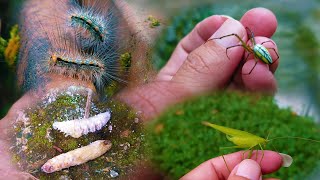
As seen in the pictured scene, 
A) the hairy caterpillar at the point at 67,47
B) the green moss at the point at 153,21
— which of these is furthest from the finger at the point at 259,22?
the hairy caterpillar at the point at 67,47

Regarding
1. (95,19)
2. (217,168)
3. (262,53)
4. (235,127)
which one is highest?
(95,19)

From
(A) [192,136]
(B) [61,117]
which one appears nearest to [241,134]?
(B) [61,117]

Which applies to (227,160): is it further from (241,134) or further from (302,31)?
(302,31)

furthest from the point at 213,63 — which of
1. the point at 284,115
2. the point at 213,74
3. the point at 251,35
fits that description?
the point at 284,115

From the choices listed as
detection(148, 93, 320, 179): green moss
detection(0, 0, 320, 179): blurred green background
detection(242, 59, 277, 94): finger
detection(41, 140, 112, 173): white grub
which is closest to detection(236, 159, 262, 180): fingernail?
detection(242, 59, 277, 94): finger

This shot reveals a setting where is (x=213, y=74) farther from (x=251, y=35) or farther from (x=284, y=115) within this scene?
(x=284, y=115)

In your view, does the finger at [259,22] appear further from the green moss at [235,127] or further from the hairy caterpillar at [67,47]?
the green moss at [235,127]
